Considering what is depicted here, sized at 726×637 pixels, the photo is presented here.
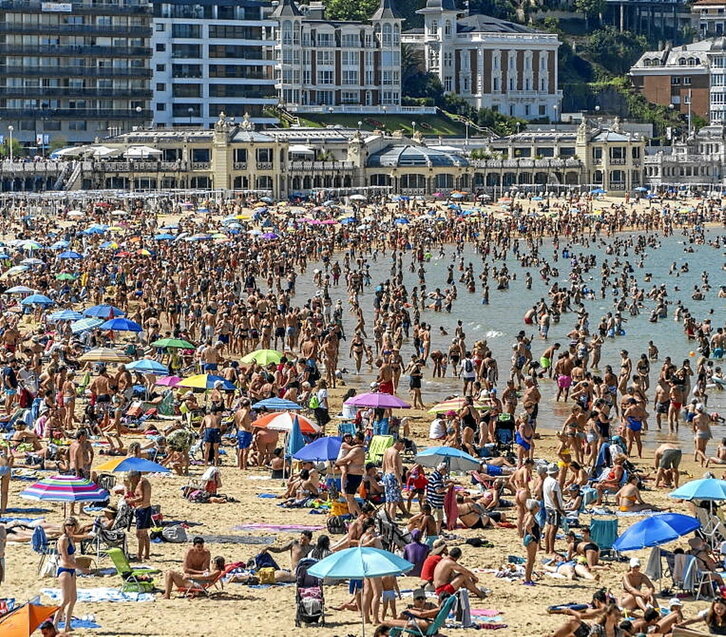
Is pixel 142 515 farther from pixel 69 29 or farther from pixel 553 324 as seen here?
pixel 69 29

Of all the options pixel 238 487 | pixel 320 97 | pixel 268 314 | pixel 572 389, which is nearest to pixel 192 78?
pixel 320 97

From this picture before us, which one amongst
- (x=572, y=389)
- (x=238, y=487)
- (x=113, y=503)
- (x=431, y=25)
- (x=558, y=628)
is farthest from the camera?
(x=431, y=25)

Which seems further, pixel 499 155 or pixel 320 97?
pixel 320 97

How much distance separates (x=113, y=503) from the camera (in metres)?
23.2

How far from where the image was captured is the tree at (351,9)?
494ft

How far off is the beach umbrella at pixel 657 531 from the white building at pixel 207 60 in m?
105

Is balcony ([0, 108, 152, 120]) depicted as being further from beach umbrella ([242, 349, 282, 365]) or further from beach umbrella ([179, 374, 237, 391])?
beach umbrella ([179, 374, 237, 391])

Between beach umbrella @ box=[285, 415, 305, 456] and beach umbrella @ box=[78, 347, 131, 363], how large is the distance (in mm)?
9439

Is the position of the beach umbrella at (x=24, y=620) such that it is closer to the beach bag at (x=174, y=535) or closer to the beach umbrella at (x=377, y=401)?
the beach bag at (x=174, y=535)

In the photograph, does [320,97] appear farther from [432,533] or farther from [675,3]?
[432,533]

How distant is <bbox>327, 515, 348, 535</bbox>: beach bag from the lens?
22.3 m

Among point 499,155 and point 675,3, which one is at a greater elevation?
point 675,3

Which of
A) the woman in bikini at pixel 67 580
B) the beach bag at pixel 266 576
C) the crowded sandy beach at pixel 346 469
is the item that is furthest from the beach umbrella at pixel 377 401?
the woman in bikini at pixel 67 580

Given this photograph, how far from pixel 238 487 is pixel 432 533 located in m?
5.46
